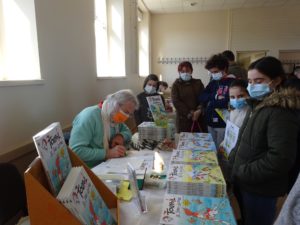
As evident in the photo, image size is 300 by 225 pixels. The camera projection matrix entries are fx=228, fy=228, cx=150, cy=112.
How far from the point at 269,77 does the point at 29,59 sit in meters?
1.69

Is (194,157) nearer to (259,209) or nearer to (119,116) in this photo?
(259,209)

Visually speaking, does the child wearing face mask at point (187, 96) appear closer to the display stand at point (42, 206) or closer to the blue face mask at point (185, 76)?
the blue face mask at point (185, 76)

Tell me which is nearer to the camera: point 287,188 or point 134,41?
point 287,188

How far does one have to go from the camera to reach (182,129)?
3234 mm

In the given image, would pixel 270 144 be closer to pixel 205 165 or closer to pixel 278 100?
pixel 278 100

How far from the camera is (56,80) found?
6.57 ft

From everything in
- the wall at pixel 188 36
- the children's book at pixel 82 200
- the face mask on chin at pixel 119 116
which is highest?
the wall at pixel 188 36

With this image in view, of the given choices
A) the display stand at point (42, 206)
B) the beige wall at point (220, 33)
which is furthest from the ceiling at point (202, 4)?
the display stand at point (42, 206)

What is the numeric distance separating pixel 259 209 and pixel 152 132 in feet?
3.18

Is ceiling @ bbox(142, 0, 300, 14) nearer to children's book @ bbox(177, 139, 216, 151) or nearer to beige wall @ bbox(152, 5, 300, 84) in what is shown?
beige wall @ bbox(152, 5, 300, 84)

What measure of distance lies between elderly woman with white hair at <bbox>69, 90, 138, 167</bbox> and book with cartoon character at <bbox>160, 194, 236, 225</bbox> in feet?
2.37

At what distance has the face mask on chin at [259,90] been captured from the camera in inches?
53.4

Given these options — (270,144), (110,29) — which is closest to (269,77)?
(270,144)

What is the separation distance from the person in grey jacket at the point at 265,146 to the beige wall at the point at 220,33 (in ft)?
16.9
